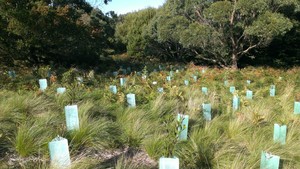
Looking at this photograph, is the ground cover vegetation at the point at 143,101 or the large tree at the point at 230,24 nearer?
the ground cover vegetation at the point at 143,101

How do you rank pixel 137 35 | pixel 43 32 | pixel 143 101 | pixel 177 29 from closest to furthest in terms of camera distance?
1. pixel 143 101
2. pixel 43 32
3. pixel 177 29
4. pixel 137 35

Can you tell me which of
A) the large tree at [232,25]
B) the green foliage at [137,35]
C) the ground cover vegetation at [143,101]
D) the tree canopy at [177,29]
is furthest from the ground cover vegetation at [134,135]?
the green foliage at [137,35]

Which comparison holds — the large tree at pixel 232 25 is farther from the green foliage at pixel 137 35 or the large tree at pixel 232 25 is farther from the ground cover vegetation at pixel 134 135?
the ground cover vegetation at pixel 134 135

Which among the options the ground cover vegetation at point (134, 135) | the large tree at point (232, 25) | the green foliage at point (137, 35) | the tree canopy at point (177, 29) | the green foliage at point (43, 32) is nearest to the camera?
the ground cover vegetation at point (134, 135)

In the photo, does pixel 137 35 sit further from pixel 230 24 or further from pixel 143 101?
pixel 143 101

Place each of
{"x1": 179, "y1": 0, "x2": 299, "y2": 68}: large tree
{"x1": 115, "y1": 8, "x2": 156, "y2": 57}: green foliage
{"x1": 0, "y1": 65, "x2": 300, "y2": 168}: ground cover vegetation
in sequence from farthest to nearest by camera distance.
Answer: {"x1": 115, "y1": 8, "x2": 156, "y2": 57}: green foliage → {"x1": 179, "y1": 0, "x2": 299, "y2": 68}: large tree → {"x1": 0, "y1": 65, "x2": 300, "y2": 168}: ground cover vegetation

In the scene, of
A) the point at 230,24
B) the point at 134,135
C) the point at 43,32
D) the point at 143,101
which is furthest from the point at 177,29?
the point at 134,135

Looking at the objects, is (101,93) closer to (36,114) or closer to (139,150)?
(36,114)

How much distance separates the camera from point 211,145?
368 cm

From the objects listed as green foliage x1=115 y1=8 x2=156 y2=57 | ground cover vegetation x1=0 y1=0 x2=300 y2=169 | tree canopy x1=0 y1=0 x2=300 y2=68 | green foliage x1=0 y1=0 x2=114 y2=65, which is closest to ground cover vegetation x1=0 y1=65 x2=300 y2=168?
ground cover vegetation x1=0 y1=0 x2=300 y2=169

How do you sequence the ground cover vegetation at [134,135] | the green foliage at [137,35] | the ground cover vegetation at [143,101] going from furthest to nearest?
the green foliage at [137,35] → the ground cover vegetation at [143,101] → the ground cover vegetation at [134,135]

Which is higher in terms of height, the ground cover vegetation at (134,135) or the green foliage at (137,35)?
the green foliage at (137,35)

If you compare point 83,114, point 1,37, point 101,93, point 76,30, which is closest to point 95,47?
point 76,30

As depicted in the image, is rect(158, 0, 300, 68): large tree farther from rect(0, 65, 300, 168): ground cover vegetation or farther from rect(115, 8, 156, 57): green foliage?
rect(0, 65, 300, 168): ground cover vegetation
